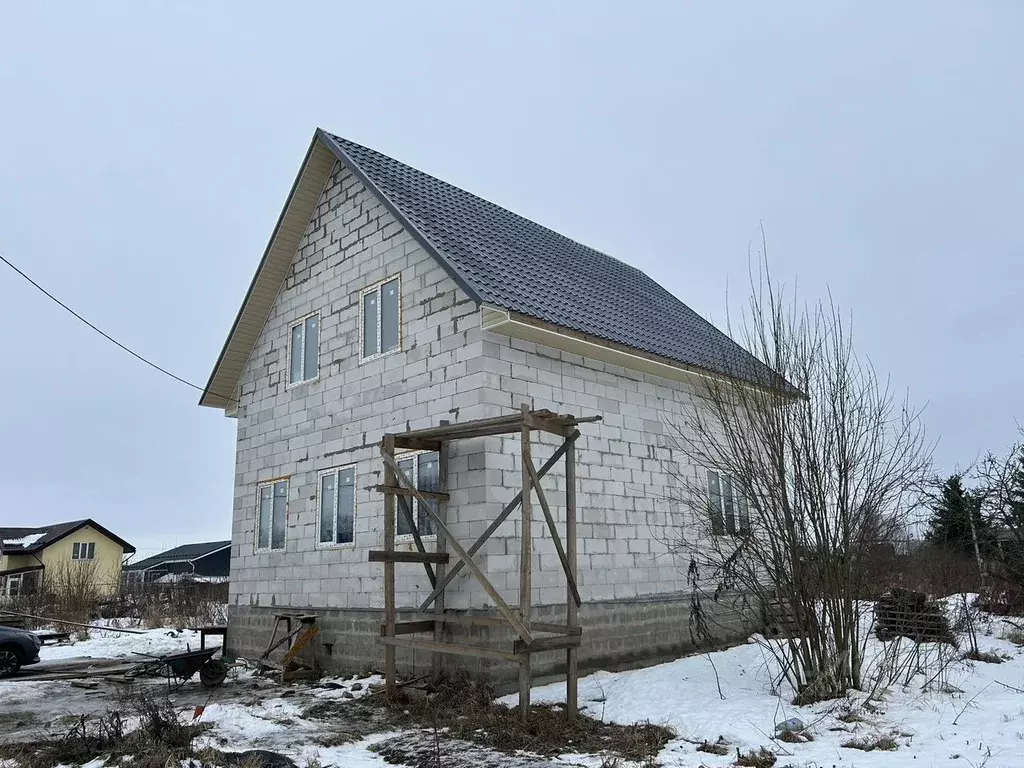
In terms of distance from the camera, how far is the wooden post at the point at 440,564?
10.2 meters

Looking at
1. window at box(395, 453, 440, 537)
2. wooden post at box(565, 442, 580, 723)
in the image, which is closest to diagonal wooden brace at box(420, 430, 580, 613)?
wooden post at box(565, 442, 580, 723)

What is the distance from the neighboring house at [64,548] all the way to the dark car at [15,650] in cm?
2882

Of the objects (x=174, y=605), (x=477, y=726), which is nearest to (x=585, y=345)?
(x=477, y=726)

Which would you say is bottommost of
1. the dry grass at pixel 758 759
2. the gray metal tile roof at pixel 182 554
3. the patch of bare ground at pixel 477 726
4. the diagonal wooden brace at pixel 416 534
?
the dry grass at pixel 758 759

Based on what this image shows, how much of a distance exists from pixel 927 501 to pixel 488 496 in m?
5.87

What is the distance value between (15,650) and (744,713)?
13.0m

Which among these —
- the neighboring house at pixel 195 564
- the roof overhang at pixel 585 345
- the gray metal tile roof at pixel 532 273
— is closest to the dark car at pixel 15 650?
the gray metal tile roof at pixel 532 273

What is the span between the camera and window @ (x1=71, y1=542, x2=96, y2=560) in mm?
47562

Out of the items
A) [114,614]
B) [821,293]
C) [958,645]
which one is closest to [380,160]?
[821,293]

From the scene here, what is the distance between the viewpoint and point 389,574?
398 inches

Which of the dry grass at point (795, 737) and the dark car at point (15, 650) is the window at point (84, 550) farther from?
the dry grass at point (795, 737)

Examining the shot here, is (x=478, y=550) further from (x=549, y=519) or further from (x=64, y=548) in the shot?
(x=64, y=548)

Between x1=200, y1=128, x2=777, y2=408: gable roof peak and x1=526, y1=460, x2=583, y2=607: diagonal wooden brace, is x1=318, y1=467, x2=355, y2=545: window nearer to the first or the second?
x1=200, y1=128, x2=777, y2=408: gable roof peak

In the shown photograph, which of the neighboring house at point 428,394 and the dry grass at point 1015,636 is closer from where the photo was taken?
the neighboring house at point 428,394
